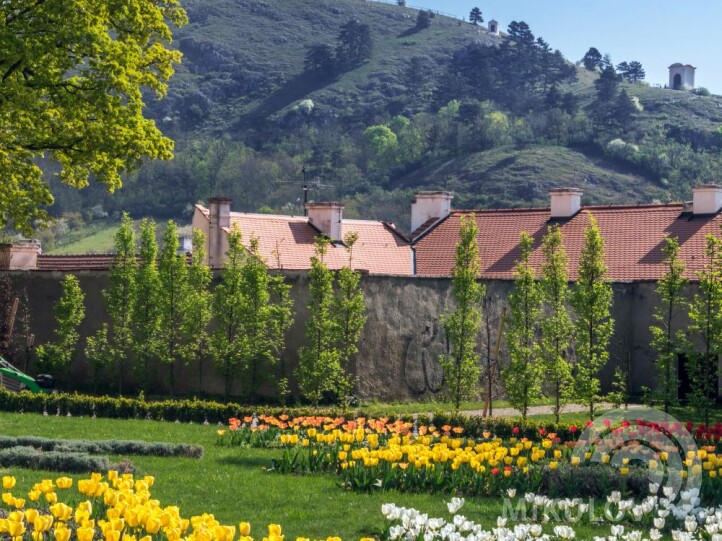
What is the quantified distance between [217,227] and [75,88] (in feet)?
61.2

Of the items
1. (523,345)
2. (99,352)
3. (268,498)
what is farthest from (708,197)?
(268,498)

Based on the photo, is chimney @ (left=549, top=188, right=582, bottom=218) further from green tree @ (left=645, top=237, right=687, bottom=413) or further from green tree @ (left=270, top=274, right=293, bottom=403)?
green tree @ (left=645, top=237, right=687, bottom=413)

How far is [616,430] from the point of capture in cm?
1922

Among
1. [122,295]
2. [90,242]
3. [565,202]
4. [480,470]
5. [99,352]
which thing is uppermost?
[90,242]

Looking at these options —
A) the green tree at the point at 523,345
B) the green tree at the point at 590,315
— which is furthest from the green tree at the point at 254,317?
the green tree at the point at 590,315

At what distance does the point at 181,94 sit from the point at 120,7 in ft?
459

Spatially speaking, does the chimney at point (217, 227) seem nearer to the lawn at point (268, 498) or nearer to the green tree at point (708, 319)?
the green tree at point (708, 319)

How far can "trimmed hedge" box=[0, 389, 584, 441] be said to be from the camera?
24734mm

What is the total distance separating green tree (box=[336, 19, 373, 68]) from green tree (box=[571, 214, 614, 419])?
5753 inches

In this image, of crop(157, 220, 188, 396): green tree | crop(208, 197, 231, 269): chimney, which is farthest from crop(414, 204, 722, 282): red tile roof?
crop(157, 220, 188, 396): green tree

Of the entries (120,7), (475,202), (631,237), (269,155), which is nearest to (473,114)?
(269,155)

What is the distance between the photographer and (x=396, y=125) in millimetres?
146500

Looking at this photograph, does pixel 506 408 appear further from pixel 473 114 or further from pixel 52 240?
pixel 473 114

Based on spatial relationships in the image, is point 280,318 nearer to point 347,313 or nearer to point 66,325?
point 347,313
